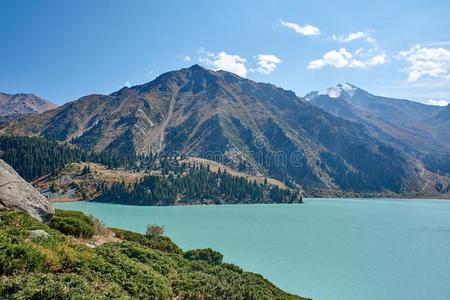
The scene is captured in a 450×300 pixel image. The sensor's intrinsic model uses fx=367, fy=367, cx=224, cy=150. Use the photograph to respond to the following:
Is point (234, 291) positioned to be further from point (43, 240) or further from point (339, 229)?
point (339, 229)

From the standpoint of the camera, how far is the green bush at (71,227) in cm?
2946

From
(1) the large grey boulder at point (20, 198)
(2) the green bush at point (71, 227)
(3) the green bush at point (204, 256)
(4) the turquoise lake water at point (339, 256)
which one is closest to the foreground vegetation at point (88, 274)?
(1) the large grey boulder at point (20, 198)

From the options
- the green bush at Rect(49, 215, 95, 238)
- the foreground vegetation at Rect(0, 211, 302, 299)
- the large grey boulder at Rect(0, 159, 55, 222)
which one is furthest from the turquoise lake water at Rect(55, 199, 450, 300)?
the large grey boulder at Rect(0, 159, 55, 222)

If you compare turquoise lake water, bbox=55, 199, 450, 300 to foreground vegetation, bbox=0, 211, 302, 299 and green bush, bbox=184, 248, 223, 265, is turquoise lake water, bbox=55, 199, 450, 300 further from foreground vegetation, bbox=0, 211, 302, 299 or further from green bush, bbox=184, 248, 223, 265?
foreground vegetation, bbox=0, 211, 302, 299

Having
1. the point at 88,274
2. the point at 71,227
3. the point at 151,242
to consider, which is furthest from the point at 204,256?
the point at 88,274

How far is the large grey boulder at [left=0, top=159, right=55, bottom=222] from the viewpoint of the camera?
28281 mm

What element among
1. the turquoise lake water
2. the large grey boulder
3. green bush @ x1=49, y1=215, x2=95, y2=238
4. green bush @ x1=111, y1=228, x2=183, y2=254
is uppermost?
the large grey boulder

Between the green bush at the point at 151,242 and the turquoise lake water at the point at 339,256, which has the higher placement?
the green bush at the point at 151,242

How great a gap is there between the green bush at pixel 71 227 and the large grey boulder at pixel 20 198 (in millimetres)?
1352

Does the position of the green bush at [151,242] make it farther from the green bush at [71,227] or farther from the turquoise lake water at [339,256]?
the turquoise lake water at [339,256]

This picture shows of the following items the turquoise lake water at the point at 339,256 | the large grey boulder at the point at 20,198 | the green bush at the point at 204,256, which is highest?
the large grey boulder at the point at 20,198

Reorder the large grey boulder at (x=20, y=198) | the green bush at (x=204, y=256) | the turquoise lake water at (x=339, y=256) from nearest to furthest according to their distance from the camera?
the large grey boulder at (x=20, y=198), the green bush at (x=204, y=256), the turquoise lake water at (x=339, y=256)

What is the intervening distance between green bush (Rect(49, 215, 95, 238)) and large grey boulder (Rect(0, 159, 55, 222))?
1352mm

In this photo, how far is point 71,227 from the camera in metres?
29.6
